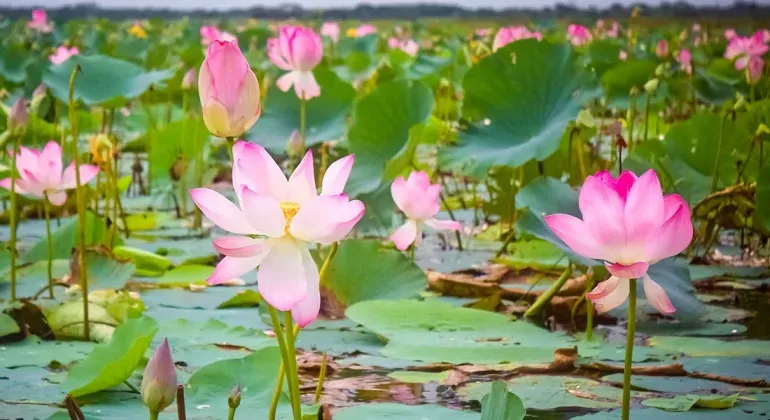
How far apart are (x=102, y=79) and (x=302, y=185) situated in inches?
93.6

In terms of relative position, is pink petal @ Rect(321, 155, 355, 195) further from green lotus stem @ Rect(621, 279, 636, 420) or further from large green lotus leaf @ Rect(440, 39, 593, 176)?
large green lotus leaf @ Rect(440, 39, 593, 176)

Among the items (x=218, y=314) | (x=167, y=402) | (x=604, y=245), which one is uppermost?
(x=604, y=245)

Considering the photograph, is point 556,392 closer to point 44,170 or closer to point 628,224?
point 628,224

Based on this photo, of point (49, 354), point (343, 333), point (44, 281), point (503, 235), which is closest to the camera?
point (49, 354)

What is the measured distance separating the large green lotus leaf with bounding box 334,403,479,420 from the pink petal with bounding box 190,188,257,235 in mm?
440

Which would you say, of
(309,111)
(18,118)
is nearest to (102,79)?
(309,111)

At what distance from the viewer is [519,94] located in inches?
94.2

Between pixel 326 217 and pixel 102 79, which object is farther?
pixel 102 79

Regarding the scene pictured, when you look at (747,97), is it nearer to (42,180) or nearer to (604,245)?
(42,180)

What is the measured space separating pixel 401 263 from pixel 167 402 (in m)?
1.04

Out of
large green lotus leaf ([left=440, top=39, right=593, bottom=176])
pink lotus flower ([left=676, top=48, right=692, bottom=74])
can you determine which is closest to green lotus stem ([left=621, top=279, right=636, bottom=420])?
large green lotus leaf ([left=440, top=39, right=593, bottom=176])

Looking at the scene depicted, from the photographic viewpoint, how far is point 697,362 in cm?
159

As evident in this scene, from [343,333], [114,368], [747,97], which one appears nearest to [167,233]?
[343,333]

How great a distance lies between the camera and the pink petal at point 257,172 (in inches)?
37.1
